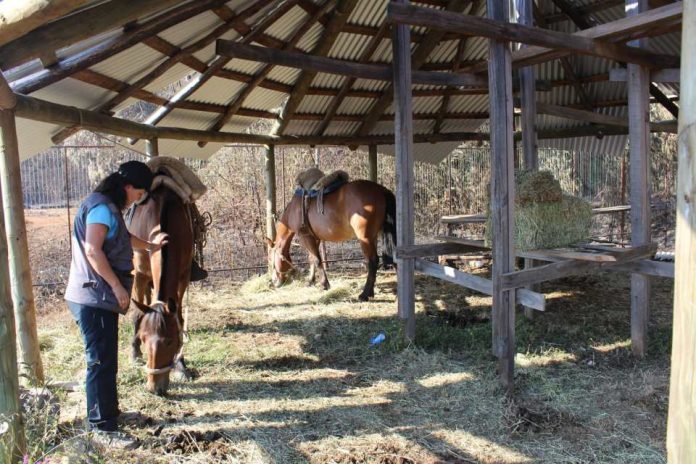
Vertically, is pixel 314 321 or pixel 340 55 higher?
pixel 340 55

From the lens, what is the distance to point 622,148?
1076 centimetres

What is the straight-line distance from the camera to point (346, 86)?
9312 millimetres

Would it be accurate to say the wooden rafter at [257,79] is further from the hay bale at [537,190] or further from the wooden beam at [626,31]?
the hay bale at [537,190]

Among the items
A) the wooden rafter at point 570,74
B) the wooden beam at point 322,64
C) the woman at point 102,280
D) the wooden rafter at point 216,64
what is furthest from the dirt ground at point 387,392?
the wooden rafter at point 570,74

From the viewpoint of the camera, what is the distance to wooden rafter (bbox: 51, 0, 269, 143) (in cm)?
614

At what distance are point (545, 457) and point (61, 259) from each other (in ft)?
34.3

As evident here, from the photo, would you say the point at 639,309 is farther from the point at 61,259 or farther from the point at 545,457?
the point at 61,259

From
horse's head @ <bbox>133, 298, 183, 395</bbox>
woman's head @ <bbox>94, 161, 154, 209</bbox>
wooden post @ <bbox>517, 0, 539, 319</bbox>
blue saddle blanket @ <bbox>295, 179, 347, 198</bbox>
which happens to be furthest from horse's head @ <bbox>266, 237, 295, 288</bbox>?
woman's head @ <bbox>94, 161, 154, 209</bbox>

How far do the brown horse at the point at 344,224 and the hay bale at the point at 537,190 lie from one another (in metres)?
3.36

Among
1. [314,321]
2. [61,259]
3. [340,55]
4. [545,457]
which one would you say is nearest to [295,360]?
[314,321]

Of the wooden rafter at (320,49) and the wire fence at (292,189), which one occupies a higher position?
the wooden rafter at (320,49)

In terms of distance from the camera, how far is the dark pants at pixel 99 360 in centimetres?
376

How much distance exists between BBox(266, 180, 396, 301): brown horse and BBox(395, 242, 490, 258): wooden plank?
230 cm

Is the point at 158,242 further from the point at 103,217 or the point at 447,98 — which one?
the point at 447,98
